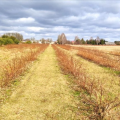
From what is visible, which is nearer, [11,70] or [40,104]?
[40,104]

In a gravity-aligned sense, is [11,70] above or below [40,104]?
above

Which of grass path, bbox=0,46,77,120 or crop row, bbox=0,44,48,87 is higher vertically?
crop row, bbox=0,44,48,87

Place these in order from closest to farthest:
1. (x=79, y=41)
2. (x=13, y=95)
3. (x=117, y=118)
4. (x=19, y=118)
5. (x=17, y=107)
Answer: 1. (x=117, y=118)
2. (x=19, y=118)
3. (x=17, y=107)
4. (x=13, y=95)
5. (x=79, y=41)

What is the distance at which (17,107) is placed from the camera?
11.0 feet

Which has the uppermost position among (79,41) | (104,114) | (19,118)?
(79,41)

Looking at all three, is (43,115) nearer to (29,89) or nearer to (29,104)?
(29,104)

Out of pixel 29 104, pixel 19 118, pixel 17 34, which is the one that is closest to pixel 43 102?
pixel 29 104

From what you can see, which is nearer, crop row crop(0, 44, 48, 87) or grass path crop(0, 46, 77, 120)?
grass path crop(0, 46, 77, 120)

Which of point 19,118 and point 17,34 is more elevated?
point 17,34

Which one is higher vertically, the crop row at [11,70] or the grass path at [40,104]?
the crop row at [11,70]

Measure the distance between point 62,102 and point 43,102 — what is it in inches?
24.6

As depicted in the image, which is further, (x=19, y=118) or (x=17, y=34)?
(x=17, y=34)

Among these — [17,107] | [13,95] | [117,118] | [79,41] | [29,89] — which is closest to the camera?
→ [117,118]

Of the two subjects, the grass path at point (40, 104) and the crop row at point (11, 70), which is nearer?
the grass path at point (40, 104)
